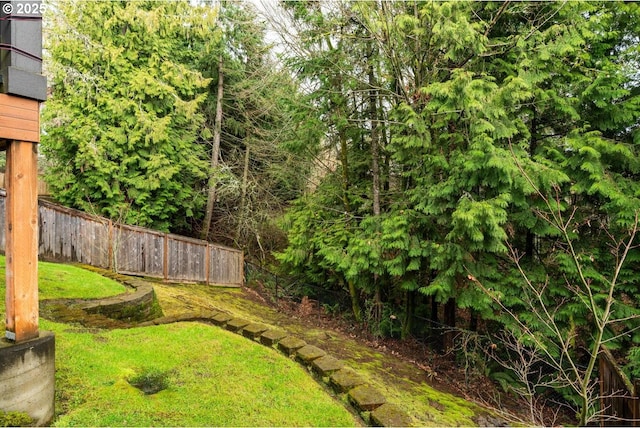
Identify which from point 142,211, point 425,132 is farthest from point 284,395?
point 142,211

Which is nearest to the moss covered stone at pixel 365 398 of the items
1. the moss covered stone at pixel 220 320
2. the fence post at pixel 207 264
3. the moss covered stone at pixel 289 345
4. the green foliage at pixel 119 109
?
the moss covered stone at pixel 289 345

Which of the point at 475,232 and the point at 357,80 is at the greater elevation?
the point at 357,80

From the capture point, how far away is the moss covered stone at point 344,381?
3889 mm

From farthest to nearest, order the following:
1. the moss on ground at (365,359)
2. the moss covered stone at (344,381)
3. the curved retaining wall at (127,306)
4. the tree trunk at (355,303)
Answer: the tree trunk at (355,303), the curved retaining wall at (127,306), the moss on ground at (365,359), the moss covered stone at (344,381)

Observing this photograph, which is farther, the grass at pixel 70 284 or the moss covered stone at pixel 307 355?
the grass at pixel 70 284

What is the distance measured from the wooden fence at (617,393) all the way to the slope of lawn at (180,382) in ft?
10.1

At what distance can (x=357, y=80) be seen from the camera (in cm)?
754

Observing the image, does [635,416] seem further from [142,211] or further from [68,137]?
[68,137]

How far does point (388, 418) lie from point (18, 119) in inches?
152

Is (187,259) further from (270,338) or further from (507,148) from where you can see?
(507,148)

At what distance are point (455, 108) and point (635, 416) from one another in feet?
14.7

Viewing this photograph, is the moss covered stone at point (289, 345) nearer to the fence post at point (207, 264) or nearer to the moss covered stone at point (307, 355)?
the moss covered stone at point (307, 355)

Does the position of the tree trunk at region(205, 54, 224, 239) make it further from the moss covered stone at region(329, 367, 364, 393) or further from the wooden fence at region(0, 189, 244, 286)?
the moss covered stone at region(329, 367, 364, 393)

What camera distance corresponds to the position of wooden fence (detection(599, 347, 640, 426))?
3826 mm
